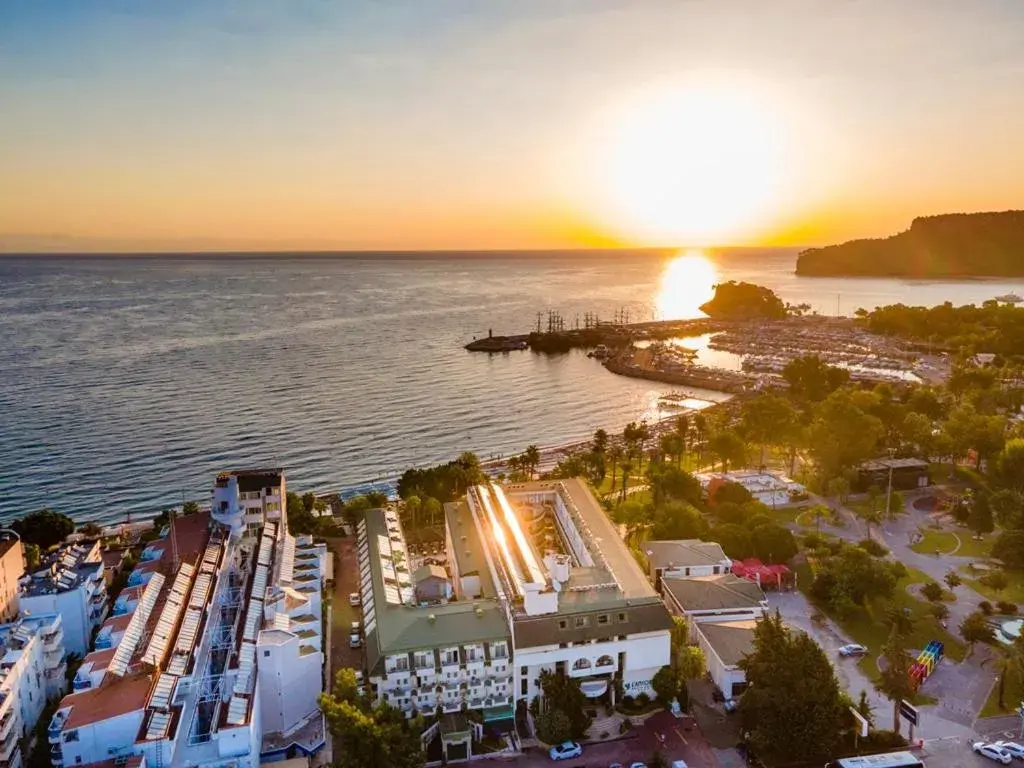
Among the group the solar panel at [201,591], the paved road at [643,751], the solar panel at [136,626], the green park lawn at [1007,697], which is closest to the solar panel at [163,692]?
the solar panel at [136,626]

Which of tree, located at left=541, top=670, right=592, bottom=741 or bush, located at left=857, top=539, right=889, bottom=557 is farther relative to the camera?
bush, located at left=857, top=539, right=889, bottom=557

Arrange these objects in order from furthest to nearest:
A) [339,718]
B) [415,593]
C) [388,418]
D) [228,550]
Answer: [388,418]
[228,550]
[415,593]
[339,718]

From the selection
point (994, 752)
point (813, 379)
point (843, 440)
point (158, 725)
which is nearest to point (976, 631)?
point (994, 752)

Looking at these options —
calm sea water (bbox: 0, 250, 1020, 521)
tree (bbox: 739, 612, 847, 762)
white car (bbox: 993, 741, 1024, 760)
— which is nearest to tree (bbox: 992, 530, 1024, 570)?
white car (bbox: 993, 741, 1024, 760)

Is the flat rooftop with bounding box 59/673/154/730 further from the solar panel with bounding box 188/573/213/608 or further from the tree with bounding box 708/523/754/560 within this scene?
the tree with bounding box 708/523/754/560

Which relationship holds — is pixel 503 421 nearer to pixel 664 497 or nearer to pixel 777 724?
pixel 664 497

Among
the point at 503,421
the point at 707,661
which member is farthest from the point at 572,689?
the point at 503,421
